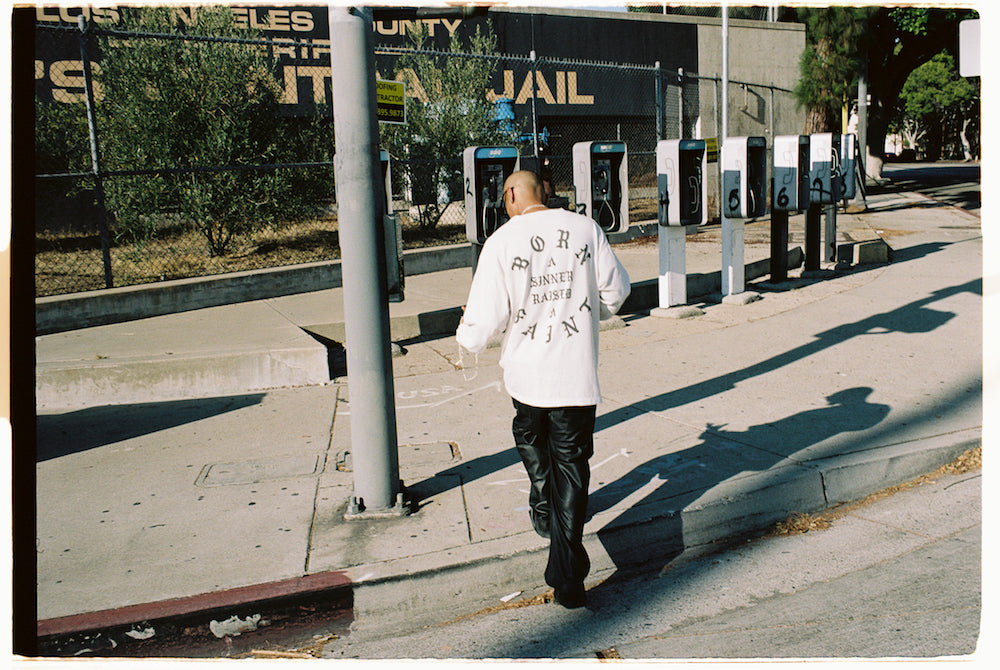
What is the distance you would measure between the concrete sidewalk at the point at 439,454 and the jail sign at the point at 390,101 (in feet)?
6.77

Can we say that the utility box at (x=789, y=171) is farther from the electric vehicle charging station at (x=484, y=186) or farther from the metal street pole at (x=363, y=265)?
the metal street pole at (x=363, y=265)

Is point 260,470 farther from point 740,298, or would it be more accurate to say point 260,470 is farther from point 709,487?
point 740,298

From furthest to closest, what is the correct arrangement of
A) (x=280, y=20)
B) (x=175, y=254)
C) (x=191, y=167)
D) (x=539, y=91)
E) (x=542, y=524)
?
(x=539, y=91) < (x=280, y=20) < (x=175, y=254) < (x=191, y=167) < (x=542, y=524)

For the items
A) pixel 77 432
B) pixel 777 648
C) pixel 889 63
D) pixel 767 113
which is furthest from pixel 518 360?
pixel 889 63

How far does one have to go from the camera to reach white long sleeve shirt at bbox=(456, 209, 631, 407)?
11.4 ft

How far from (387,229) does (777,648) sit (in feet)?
8.56

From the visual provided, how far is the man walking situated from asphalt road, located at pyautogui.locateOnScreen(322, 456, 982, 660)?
0.89ft

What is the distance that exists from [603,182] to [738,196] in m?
1.77

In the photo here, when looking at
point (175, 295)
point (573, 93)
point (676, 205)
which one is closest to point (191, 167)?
point (175, 295)

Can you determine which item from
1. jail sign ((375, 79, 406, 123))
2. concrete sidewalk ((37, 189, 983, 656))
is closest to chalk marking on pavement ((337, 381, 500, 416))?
concrete sidewalk ((37, 189, 983, 656))

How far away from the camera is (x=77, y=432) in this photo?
229 inches

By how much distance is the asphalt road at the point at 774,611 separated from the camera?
126 inches

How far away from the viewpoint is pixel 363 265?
418cm

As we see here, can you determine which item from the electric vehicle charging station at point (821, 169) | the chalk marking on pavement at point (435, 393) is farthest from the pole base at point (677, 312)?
the electric vehicle charging station at point (821, 169)
